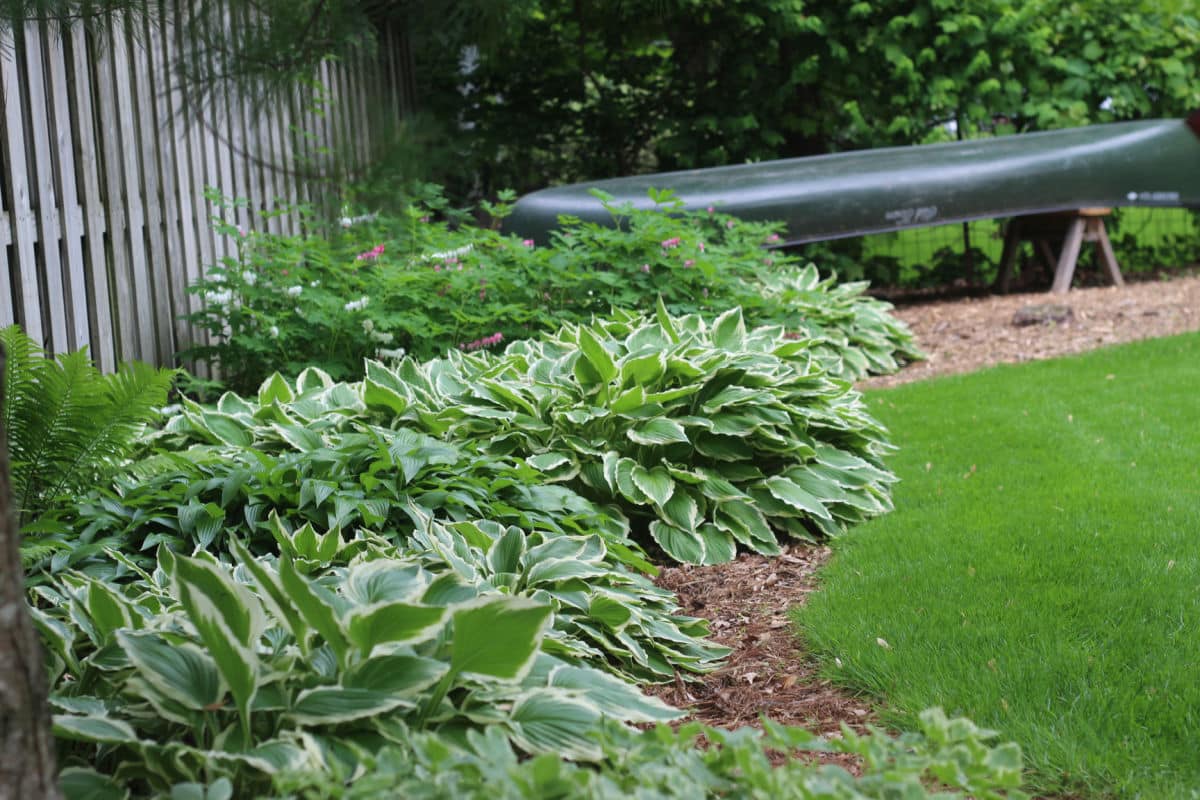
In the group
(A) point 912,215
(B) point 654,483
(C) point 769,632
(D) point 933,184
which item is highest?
(D) point 933,184

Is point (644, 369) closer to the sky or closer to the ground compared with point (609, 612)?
closer to the sky

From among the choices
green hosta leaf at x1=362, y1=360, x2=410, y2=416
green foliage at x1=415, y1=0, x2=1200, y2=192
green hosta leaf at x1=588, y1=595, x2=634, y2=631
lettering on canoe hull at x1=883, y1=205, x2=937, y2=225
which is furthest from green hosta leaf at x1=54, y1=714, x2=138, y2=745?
green foliage at x1=415, y1=0, x2=1200, y2=192

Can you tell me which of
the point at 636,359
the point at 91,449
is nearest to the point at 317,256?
the point at 636,359

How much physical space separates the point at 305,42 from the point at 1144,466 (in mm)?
3370

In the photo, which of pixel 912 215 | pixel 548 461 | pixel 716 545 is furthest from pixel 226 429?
pixel 912 215

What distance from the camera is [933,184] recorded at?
8602 millimetres

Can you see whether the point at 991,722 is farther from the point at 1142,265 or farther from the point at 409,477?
the point at 1142,265

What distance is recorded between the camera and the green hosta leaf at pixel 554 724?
2000mm

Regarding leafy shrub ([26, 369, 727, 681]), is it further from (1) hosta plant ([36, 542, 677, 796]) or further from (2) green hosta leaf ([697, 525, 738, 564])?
(1) hosta plant ([36, 542, 677, 796])

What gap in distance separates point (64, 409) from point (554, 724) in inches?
67.3

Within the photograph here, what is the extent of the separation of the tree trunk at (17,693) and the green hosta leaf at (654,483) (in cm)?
251

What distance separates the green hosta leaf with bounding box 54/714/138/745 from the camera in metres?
1.83

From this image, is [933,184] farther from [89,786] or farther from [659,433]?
[89,786]

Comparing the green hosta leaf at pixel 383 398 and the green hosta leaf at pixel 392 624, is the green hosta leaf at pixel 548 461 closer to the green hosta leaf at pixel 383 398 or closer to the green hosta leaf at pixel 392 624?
the green hosta leaf at pixel 383 398
